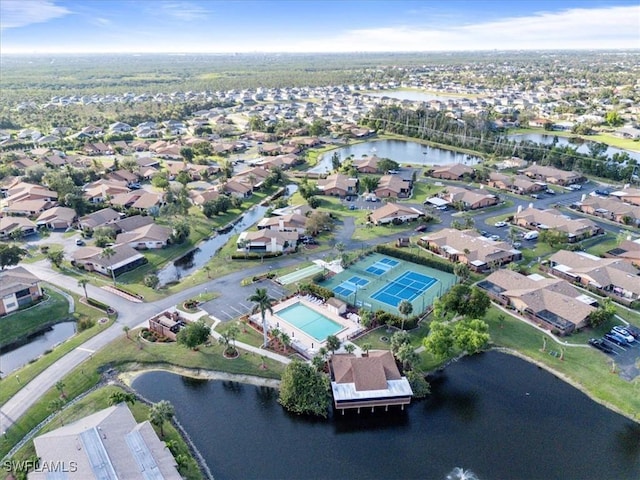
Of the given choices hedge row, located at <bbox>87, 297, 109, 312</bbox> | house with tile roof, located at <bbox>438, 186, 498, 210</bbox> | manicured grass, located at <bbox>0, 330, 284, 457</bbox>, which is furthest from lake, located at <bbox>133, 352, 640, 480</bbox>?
house with tile roof, located at <bbox>438, 186, 498, 210</bbox>

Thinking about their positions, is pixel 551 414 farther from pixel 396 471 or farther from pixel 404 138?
pixel 404 138

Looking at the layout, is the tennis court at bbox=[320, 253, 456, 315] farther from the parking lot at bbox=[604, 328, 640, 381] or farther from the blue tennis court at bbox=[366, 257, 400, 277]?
the parking lot at bbox=[604, 328, 640, 381]

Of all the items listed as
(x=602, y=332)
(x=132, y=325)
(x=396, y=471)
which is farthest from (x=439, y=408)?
(x=132, y=325)

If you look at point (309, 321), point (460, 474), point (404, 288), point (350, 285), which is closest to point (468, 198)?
point (404, 288)

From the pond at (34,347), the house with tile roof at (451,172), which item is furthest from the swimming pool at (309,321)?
the house with tile roof at (451,172)

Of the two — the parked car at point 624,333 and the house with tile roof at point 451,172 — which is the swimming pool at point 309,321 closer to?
the parked car at point 624,333
